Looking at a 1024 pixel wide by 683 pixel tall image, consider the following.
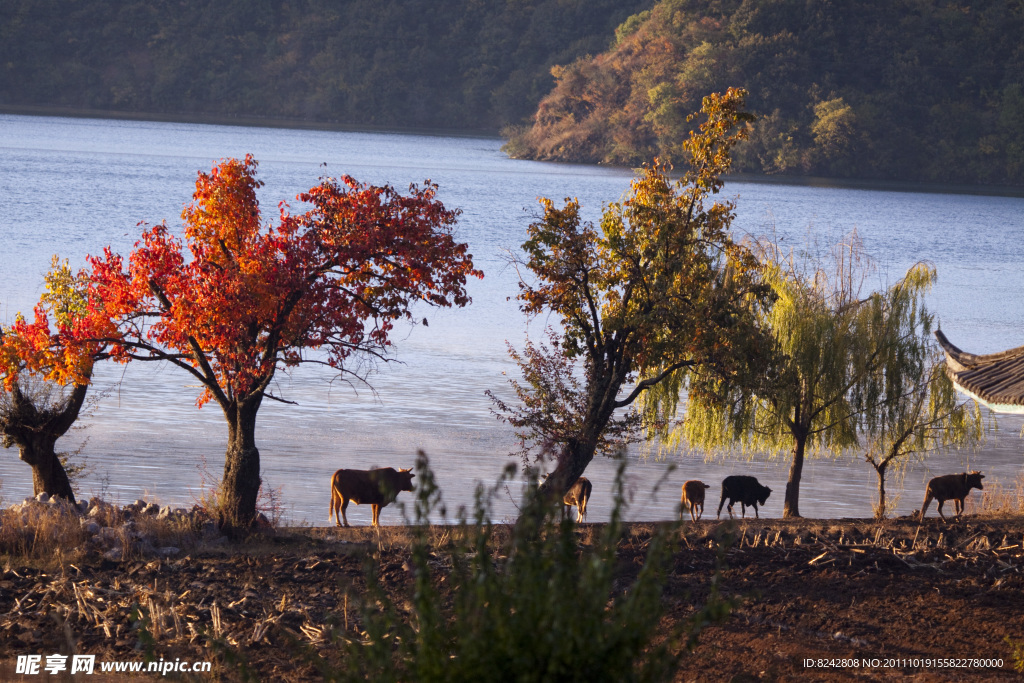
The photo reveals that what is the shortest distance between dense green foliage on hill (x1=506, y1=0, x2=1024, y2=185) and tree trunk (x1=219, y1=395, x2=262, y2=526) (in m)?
88.0

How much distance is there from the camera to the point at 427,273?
12.8 meters

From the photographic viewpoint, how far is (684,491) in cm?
1648

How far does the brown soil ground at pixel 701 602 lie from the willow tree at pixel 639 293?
7.68ft

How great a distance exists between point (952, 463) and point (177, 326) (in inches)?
785

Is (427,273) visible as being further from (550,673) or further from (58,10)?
(58,10)

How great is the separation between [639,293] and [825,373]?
5526 mm

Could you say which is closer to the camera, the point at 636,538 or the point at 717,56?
the point at 636,538

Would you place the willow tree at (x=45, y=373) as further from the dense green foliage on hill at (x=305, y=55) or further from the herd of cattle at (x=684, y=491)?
the dense green foliage on hill at (x=305, y=55)

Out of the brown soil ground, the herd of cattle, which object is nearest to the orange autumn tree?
the brown soil ground

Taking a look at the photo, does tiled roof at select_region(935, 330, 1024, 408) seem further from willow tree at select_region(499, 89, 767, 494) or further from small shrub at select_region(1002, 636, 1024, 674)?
willow tree at select_region(499, 89, 767, 494)

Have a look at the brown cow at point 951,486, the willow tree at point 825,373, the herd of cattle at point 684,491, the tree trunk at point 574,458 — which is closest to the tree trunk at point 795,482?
the willow tree at point 825,373

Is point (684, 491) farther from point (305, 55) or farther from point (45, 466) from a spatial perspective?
point (305, 55)

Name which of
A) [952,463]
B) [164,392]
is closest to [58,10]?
[164,392]

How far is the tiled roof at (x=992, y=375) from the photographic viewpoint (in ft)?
36.1
